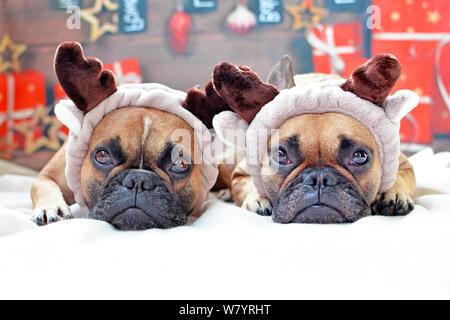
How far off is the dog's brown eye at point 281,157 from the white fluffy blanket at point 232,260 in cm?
22

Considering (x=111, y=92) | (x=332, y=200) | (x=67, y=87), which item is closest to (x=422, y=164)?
(x=332, y=200)

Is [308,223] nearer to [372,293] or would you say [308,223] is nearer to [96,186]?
[372,293]

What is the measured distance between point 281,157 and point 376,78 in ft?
1.28

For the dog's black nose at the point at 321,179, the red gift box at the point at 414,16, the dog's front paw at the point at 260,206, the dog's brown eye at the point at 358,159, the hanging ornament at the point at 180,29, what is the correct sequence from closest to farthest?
1. the dog's black nose at the point at 321,179
2. the dog's brown eye at the point at 358,159
3. the dog's front paw at the point at 260,206
4. the red gift box at the point at 414,16
5. the hanging ornament at the point at 180,29

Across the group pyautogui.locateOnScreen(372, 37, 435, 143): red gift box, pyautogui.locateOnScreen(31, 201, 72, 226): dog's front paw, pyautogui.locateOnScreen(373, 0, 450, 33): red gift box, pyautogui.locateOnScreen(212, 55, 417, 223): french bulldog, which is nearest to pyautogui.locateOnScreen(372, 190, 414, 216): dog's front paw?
pyautogui.locateOnScreen(212, 55, 417, 223): french bulldog

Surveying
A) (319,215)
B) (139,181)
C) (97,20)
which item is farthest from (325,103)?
(97,20)

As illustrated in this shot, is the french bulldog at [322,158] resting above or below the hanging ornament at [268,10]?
below

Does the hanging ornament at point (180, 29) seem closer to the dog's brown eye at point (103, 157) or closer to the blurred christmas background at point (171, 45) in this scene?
the blurred christmas background at point (171, 45)

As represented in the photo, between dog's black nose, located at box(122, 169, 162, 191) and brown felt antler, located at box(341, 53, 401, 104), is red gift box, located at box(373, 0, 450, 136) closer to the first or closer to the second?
brown felt antler, located at box(341, 53, 401, 104)

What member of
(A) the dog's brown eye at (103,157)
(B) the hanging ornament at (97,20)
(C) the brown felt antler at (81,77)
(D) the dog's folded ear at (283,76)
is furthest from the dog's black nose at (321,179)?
(B) the hanging ornament at (97,20)

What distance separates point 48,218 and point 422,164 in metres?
1.81

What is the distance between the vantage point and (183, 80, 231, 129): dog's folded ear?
1.77 m

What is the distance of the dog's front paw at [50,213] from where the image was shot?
167 centimetres

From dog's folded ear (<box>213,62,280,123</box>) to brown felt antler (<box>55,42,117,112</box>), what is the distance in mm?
398
